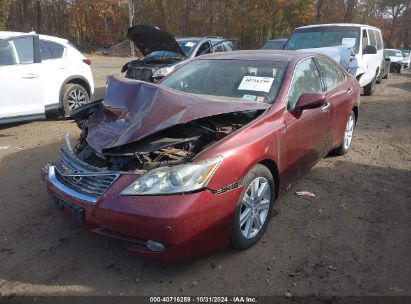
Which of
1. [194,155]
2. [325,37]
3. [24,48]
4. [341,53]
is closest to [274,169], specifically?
[194,155]

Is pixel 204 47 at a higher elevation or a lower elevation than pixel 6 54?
higher

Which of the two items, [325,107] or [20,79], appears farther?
[20,79]

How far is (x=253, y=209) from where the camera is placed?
339cm

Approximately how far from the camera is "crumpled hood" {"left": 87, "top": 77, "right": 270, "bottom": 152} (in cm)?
319

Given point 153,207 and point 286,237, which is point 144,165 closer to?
point 153,207

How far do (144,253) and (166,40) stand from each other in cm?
723

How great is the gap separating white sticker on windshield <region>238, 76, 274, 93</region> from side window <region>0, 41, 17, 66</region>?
474 centimetres

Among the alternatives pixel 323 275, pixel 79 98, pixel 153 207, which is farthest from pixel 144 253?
pixel 79 98

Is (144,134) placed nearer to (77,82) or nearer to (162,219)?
(162,219)

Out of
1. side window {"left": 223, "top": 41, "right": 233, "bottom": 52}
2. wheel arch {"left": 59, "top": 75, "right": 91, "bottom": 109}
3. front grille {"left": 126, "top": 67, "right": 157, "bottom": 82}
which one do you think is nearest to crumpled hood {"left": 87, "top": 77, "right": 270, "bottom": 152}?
wheel arch {"left": 59, "top": 75, "right": 91, "bottom": 109}

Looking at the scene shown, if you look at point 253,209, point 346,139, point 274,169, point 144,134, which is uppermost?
point 144,134

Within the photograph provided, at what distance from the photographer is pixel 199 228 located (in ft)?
9.33

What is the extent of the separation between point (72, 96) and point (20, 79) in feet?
4.20

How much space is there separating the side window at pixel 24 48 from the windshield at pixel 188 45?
4.02 meters
